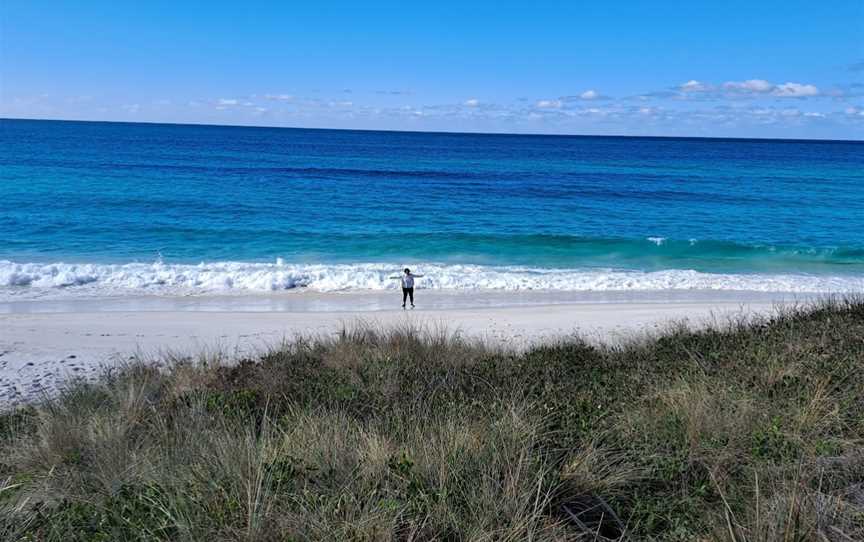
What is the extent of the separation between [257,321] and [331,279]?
603cm

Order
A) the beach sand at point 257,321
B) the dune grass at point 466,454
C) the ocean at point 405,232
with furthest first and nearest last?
the ocean at point 405,232 < the beach sand at point 257,321 < the dune grass at point 466,454

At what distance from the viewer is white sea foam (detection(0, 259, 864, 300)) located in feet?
64.2

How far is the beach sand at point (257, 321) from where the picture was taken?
37.2ft

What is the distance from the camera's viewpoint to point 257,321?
15109mm

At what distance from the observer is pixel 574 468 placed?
4324mm

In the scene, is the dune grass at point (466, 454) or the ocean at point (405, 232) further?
the ocean at point (405, 232)

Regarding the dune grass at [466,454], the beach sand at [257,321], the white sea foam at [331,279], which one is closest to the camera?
the dune grass at [466,454]

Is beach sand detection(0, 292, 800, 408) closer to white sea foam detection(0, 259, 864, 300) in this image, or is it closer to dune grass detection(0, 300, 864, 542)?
white sea foam detection(0, 259, 864, 300)

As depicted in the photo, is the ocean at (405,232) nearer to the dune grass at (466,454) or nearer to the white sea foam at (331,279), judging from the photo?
the white sea foam at (331,279)

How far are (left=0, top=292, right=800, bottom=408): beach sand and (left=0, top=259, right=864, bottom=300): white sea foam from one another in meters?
1.28

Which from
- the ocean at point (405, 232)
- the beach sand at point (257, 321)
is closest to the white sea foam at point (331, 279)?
the ocean at point (405, 232)

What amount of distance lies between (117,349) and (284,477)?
9.84 metres

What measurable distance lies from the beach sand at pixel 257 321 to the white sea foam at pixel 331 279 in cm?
128

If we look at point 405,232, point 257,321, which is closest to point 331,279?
point 257,321
